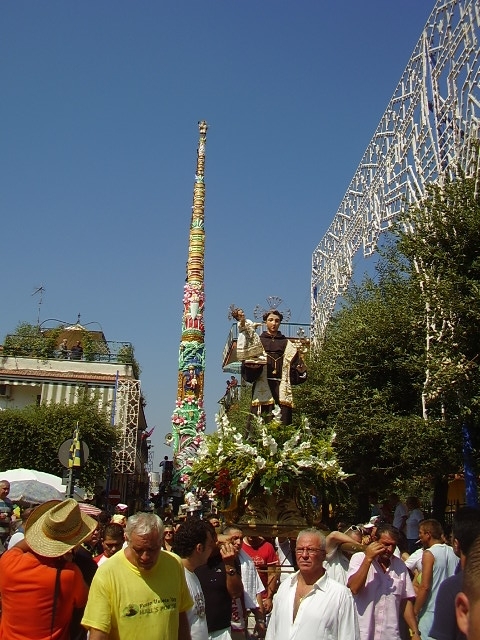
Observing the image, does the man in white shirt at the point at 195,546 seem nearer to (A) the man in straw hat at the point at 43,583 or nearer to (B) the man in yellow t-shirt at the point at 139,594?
(B) the man in yellow t-shirt at the point at 139,594

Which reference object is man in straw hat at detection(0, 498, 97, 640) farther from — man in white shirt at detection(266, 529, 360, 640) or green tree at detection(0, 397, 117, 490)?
green tree at detection(0, 397, 117, 490)

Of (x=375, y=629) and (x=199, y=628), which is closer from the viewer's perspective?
(x=199, y=628)

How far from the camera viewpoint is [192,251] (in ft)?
110

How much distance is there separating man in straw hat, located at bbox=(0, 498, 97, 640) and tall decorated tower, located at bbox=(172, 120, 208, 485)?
85.1 ft

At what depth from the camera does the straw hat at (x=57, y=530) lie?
188 inches

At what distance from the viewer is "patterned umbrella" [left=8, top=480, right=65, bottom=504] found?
17.9m

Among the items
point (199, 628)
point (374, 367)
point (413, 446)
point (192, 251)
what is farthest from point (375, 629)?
point (192, 251)

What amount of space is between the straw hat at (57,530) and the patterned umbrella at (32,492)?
13278 millimetres

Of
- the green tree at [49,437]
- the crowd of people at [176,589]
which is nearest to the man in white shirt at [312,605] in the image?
the crowd of people at [176,589]

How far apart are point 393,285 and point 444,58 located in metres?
6.72

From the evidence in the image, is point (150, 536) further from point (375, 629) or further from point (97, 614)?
point (375, 629)

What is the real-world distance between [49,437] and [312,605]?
1062 inches

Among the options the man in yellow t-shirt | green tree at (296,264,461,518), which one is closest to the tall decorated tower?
green tree at (296,264,461,518)

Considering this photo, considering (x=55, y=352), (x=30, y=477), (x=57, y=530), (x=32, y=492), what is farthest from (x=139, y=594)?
(x=55, y=352)
